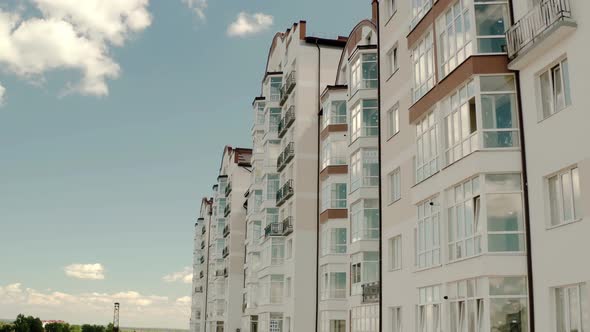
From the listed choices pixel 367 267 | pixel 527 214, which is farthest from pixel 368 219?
pixel 527 214

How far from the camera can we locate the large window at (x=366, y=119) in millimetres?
31047

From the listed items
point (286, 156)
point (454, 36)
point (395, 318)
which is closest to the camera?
point (454, 36)

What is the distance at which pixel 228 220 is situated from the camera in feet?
214

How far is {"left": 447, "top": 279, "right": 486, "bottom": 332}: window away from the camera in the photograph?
1730 centimetres

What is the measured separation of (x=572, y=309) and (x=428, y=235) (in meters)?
6.10

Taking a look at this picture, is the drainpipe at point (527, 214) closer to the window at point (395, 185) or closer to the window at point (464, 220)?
the window at point (464, 220)

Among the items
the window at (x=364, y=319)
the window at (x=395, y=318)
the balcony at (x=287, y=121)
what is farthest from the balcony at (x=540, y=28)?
the balcony at (x=287, y=121)

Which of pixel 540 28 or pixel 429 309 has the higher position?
pixel 540 28

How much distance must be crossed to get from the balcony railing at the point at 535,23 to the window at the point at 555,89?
2.91 feet

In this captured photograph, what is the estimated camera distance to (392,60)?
1088 inches

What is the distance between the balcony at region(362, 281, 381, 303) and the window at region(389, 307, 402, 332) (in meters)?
2.50

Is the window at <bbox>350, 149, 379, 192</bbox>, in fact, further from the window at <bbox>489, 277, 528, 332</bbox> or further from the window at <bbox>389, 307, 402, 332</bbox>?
the window at <bbox>489, 277, 528, 332</bbox>

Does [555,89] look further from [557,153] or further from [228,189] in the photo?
[228,189]

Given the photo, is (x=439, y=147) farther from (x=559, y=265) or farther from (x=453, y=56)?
(x=559, y=265)
